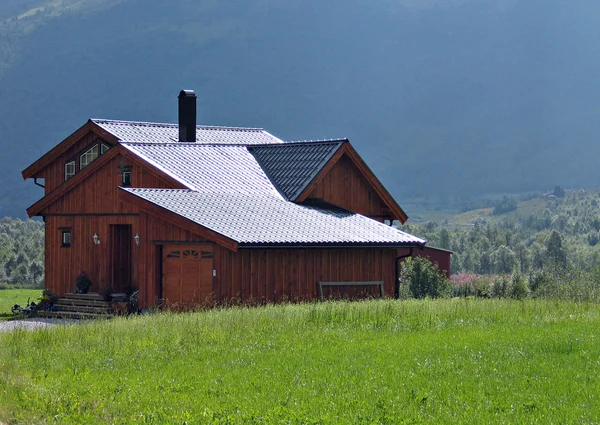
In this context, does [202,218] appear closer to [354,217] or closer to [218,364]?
[354,217]

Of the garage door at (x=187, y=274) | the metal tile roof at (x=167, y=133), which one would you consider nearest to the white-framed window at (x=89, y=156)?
the metal tile roof at (x=167, y=133)

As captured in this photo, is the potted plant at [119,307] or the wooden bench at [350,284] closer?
the wooden bench at [350,284]

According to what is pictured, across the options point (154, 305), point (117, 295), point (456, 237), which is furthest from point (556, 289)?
point (456, 237)

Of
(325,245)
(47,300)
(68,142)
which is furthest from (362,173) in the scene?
(47,300)

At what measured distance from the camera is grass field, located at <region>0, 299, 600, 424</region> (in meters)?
11.9

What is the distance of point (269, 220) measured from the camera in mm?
30062

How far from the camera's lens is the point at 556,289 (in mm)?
26703

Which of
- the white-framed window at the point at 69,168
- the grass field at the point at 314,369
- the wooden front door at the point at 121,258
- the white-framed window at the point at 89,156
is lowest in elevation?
the grass field at the point at 314,369

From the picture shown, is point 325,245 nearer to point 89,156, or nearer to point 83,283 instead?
point 83,283

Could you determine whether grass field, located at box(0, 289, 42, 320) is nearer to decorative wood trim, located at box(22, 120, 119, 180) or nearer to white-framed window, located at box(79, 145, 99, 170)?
decorative wood trim, located at box(22, 120, 119, 180)

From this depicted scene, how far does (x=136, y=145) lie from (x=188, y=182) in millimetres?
2869

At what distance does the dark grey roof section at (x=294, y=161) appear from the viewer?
35.0 metres

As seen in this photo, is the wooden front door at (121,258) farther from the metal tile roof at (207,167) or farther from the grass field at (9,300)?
the grass field at (9,300)

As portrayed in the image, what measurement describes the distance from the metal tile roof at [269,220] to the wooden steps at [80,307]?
3.98 meters
